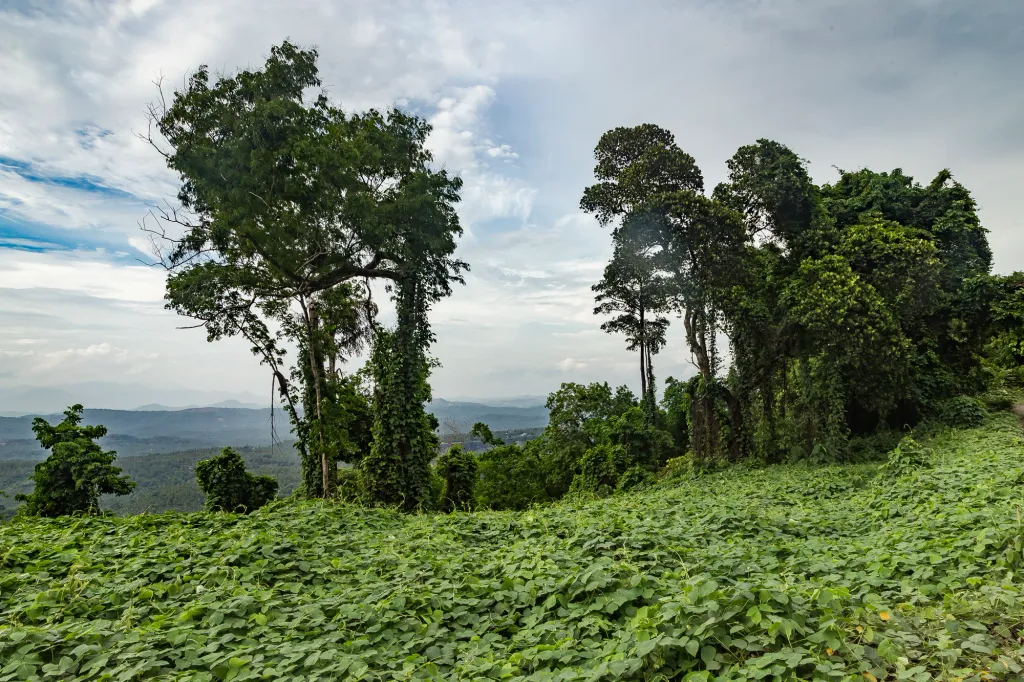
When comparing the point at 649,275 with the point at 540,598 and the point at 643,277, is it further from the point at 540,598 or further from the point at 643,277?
the point at 540,598

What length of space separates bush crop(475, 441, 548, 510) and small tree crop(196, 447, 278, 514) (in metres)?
8.50

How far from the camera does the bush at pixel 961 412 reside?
13906 mm

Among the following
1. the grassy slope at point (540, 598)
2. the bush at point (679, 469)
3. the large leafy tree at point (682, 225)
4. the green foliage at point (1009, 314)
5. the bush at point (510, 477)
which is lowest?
the bush at point (510, 477)

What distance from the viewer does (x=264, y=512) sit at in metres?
8.05

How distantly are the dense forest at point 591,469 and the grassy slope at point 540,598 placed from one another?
0.09 feet

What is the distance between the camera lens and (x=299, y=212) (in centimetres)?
1280

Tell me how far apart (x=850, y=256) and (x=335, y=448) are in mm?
15003

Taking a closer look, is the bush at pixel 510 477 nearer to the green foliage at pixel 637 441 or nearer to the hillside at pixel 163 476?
the green foliage at pixel 637 441

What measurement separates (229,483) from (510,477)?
11.2m

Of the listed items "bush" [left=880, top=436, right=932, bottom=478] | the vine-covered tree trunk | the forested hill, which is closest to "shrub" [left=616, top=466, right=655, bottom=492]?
the forested hill

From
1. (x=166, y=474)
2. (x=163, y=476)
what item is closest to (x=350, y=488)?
(x=163, y=476)

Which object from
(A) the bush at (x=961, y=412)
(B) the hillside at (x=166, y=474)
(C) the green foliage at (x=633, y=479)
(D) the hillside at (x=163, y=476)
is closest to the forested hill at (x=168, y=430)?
(B) the hillside at (x=166, y=474)

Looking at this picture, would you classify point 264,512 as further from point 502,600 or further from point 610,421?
point 610,421

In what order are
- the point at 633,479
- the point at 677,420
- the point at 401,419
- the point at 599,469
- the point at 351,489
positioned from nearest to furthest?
the point at 401,419 < the point at 351,489 < the point at 633,479 < the point at 599,469 < the point at 677,420
